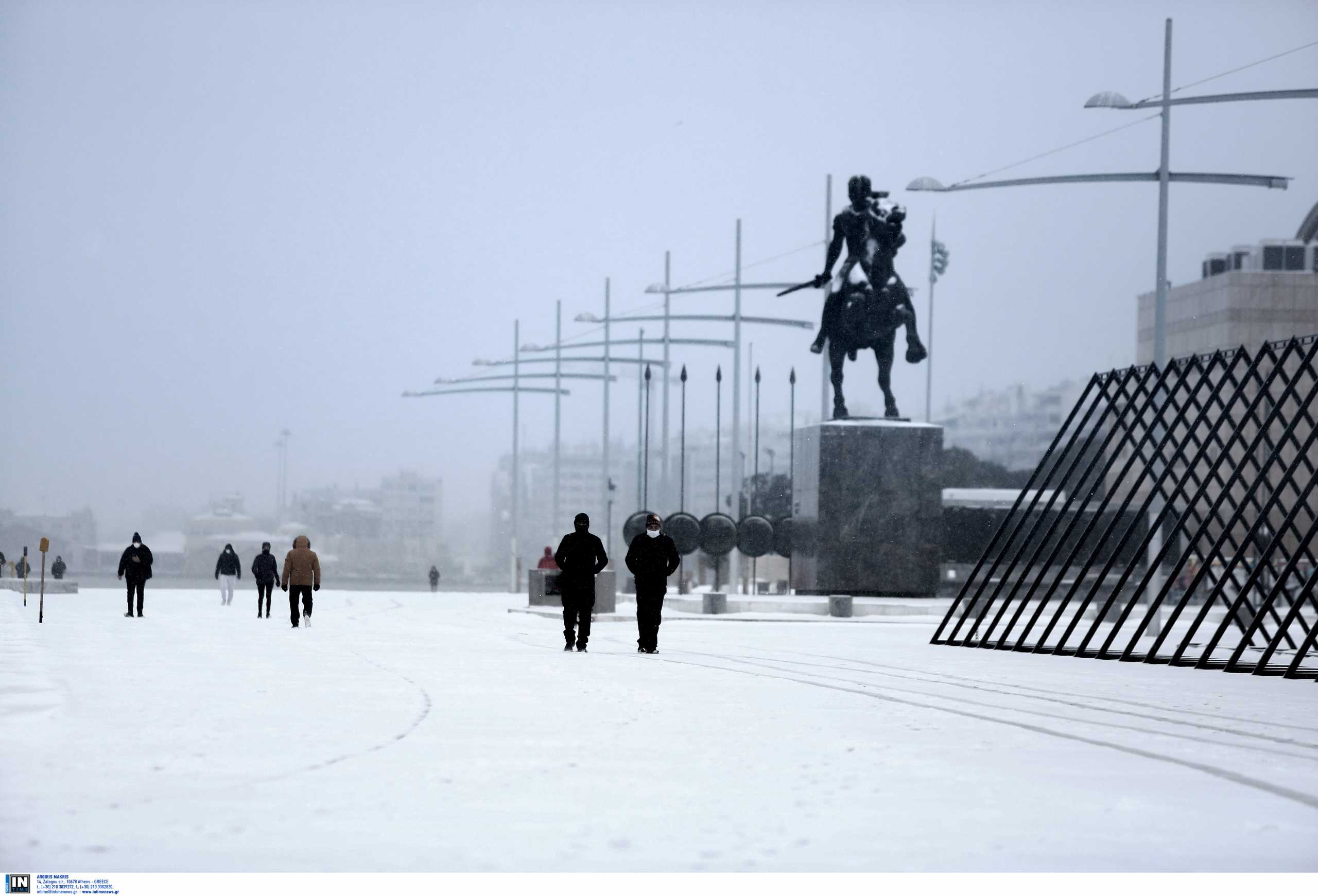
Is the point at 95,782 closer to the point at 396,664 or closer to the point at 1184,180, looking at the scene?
the point at 396,664

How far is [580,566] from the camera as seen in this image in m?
21.7

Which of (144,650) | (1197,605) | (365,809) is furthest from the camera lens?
(1197,605)

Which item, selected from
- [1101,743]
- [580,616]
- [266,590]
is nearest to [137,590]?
[266,590]

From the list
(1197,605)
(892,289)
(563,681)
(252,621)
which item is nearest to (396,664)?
(563,681)

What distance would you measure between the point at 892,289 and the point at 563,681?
73.3ft

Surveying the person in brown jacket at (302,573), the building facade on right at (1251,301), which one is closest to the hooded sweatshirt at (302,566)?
the person in brown jacket at (302,573)

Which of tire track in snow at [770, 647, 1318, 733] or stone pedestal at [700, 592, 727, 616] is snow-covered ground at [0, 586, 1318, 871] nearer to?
tire track in snow at [770, 647, 1318, 733]

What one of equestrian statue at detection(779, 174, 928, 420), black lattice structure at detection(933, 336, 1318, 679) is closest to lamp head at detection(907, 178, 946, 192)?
equestrian statue at detection(779, 174, 928, 420)

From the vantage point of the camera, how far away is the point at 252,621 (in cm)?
3422

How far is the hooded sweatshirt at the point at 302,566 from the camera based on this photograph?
3098 cm

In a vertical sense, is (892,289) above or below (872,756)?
above

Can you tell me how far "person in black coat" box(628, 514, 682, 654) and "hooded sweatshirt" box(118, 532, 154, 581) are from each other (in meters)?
15.4

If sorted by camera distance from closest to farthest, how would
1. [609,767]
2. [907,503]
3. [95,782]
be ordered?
[95,782]
[609,767]
[907,503]

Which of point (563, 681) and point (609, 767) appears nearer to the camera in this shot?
point (609, 767)
